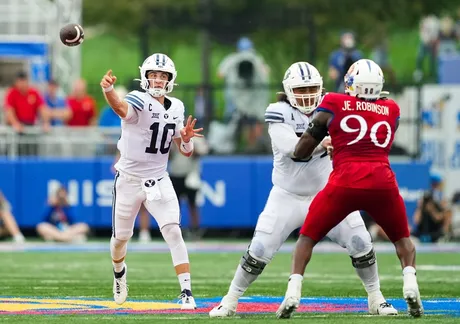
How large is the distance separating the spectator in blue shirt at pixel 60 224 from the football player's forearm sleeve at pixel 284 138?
369 inches

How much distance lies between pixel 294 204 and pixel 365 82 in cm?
112

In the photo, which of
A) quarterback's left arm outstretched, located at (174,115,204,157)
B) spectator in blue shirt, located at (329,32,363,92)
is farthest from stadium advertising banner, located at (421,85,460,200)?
quarterback's left arm outstretched, located at (174,115,204,157)

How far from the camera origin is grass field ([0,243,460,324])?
916 cm

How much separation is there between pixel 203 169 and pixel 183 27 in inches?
122

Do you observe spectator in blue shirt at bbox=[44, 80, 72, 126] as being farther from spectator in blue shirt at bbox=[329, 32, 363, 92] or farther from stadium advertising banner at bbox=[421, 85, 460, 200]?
stadium advertising banner at bbox=[421, 85, 460, 200]

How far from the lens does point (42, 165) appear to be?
63.5ft

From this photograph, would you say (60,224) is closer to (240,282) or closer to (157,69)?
(157,69)

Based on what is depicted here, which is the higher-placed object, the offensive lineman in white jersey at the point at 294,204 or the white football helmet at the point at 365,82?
the white football helmet at the point at 365,82

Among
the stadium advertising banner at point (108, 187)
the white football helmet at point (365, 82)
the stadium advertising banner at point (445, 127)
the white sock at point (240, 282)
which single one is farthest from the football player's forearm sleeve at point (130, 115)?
the stadium advertising banner at point (445, 127)

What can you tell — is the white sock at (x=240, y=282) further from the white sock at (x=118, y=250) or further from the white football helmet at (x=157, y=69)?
the white football helmet at (x=157, y=69)

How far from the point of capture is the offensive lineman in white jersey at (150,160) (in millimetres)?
9961

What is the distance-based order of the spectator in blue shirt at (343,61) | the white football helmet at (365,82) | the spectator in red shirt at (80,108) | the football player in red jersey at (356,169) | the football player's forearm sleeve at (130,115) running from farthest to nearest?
the spectator in red shirt at (80,108) → the spectator in blue shirt at (343,61) → the football player's forearm sleeve at (130,115) → the white football helmet at (365,82) → the football player in red jersey at (356,169)

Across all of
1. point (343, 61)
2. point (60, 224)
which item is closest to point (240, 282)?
point (60, 224)

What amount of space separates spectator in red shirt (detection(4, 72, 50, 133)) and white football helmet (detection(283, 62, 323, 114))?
1013cm
